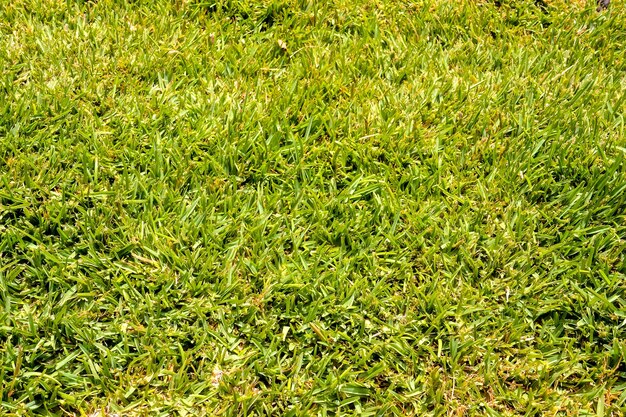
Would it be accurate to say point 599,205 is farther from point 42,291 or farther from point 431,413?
point 42,291

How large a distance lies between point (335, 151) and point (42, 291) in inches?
54.6

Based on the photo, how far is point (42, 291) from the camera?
8.33 feet

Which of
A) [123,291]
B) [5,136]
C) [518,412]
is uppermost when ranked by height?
[5,136]

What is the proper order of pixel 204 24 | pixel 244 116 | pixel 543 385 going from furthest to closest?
1. pixel 204 24
2. pixel 244 116
3. pixel 543 385

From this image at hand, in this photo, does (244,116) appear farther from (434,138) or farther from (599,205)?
(599,205)

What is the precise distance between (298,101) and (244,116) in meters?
0.29

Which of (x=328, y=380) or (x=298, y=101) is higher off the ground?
(x=298, y=101)

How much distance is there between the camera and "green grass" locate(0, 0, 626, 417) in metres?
2.42

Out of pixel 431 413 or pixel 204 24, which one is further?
pixel 204 24

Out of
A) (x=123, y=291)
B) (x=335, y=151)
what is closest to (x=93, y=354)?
(x=123, y=291)

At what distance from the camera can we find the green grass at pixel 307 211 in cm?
242

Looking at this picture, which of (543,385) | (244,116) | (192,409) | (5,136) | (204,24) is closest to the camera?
(192,409)

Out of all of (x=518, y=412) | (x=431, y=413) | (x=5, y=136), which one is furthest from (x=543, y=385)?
(x=5, y=136)

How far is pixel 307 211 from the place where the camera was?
2875 millimetres
